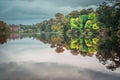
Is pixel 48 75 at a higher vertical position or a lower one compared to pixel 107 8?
lower

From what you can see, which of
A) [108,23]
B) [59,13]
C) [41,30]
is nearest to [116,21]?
[108,23]

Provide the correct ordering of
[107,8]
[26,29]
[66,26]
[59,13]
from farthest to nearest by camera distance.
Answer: [26,29] → [59,13] → [66,26] → [107,8]

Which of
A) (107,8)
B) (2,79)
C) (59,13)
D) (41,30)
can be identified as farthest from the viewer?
(41,30)

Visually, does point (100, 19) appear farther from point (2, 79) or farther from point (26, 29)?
point (26, 29)

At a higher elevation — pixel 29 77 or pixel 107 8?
pixel 107 8

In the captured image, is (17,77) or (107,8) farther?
(107,8)

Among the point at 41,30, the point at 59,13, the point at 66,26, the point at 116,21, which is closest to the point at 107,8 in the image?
the point at 116,21

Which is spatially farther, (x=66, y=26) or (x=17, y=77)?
(x=66, y=26)

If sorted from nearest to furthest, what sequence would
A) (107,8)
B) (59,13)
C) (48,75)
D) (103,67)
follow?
(48,75) < (103,67) < (107,8) < (59,13)

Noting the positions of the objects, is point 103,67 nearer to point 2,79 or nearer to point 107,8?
point 2,79
